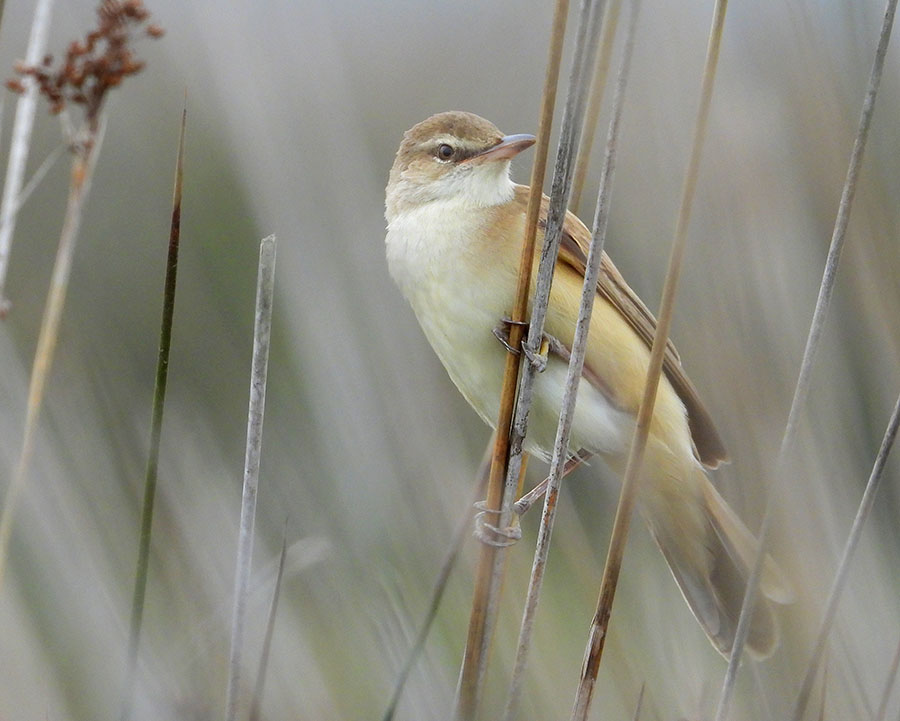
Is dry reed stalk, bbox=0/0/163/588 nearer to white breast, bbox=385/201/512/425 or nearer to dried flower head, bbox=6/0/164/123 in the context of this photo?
dried flower head, bbox=6/0/164/123

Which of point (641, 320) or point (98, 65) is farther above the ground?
point (98, 65)

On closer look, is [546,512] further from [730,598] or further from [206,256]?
[206,256]

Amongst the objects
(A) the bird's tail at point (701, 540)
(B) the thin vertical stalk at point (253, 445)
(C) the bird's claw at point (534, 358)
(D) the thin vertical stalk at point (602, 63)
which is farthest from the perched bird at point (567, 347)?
(B) the thin vertical stalk at point (253, 445)

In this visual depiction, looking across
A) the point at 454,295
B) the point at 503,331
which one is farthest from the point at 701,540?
the point at 454,295

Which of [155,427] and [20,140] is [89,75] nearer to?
[20,140]

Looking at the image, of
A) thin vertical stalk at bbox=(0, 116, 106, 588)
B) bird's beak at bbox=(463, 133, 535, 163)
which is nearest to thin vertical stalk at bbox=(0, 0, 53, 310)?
thin vertical stalk at bbox=(0, 116, 106, 588)

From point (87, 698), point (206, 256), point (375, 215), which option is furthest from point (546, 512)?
point (206, 256)

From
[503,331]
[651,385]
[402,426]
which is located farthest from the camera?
[402,426]
